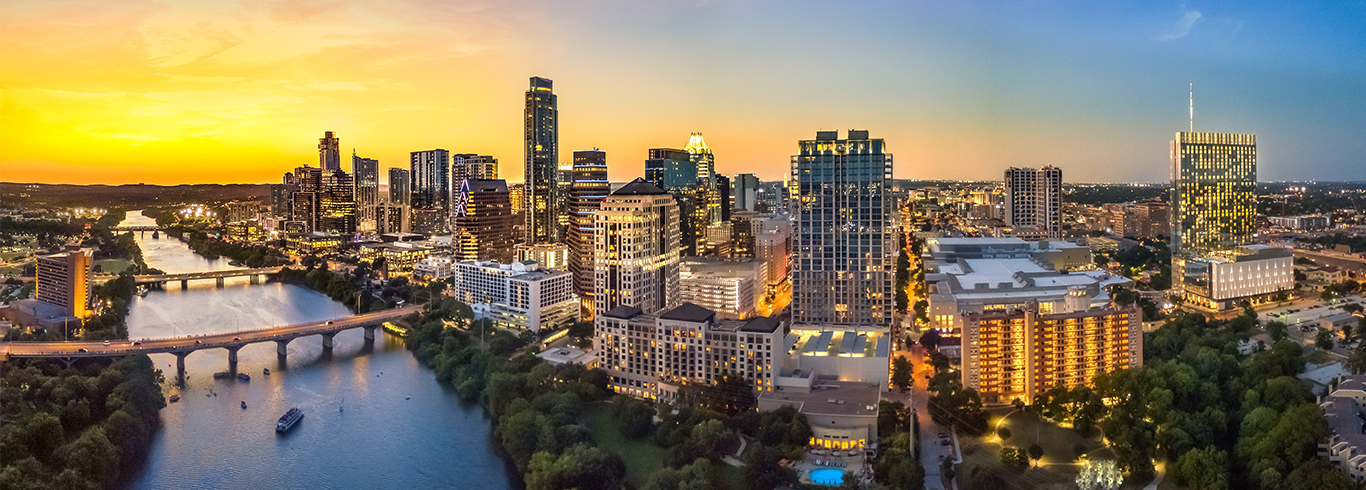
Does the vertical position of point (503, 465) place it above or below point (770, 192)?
below

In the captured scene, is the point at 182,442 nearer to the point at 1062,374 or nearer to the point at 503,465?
the point at 503,465

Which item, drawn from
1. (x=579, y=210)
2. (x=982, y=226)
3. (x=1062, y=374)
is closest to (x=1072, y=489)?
(x=1062, y=374)

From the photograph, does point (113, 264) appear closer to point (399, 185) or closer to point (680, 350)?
point (680, 350)

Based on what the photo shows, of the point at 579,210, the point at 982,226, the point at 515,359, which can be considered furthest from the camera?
the point at 982,226

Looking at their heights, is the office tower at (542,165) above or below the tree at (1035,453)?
above

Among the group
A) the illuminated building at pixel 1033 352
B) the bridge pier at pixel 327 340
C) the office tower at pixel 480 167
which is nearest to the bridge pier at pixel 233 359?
the bridge pier at pixel 327 340

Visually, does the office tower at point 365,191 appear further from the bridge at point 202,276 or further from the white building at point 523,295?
the white building at point 523,295
